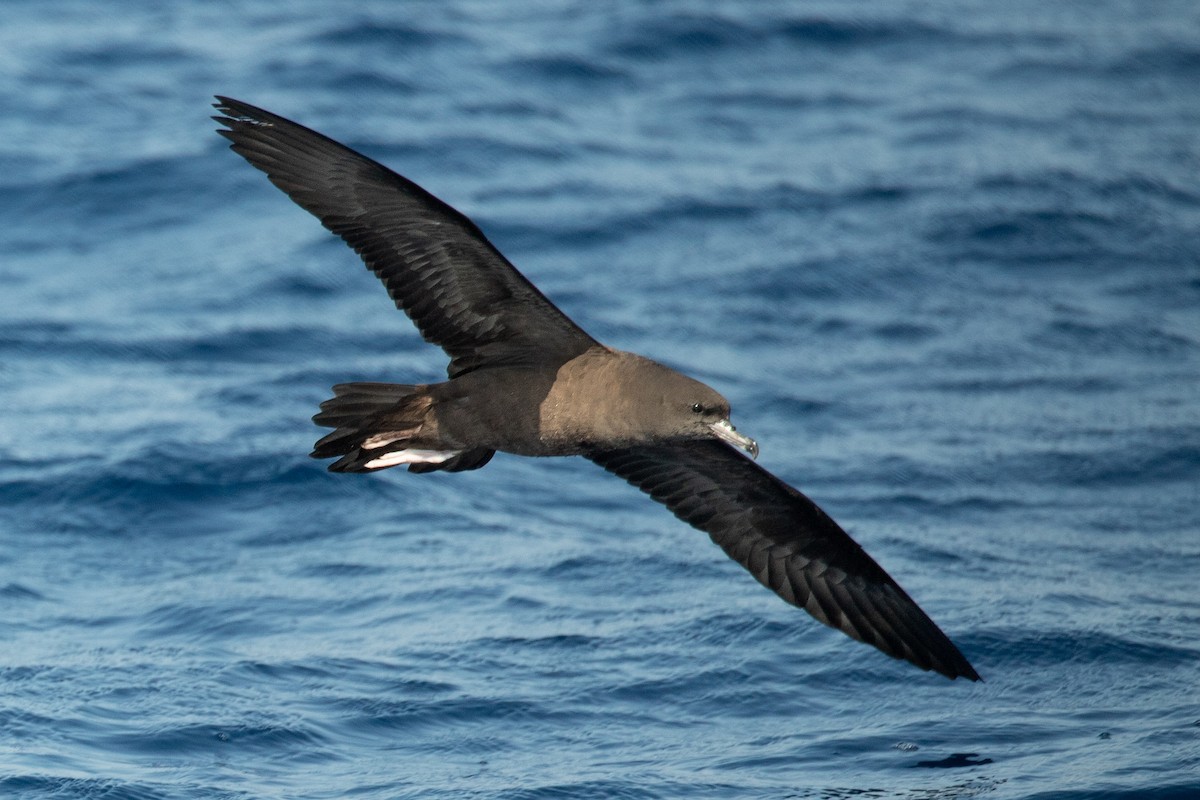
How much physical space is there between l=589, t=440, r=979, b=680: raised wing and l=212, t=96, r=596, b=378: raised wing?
0.95 metres

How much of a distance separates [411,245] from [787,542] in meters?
2.29

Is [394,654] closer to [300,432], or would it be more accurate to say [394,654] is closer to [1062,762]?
[300,432]

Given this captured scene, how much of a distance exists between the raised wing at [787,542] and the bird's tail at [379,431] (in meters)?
1.04

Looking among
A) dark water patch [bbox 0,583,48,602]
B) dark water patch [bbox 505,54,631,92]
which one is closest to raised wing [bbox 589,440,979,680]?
dark water patch [bbox 0,583,48,602]

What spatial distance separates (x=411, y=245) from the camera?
6637 millimetres

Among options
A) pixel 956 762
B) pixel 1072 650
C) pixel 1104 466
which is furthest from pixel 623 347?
pixel 956 762

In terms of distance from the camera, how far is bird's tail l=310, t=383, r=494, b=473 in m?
6.54

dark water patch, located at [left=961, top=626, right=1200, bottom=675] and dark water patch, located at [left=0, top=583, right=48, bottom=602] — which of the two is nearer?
dark water patch, located at [left=961, top=626, right=1200, bottom=675]

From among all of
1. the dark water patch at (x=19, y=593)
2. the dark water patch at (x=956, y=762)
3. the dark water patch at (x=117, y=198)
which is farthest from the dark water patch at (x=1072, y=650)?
the dark water patch at (x=117, y=198)

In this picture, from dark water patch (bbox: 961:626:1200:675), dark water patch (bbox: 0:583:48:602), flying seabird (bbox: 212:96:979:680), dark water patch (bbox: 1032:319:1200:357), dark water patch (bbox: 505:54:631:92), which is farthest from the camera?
dark water patch (bbox: 505:54:631:92)

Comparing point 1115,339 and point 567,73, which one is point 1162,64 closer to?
point 1115,339

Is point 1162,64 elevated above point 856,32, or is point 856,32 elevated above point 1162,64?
point 856,32

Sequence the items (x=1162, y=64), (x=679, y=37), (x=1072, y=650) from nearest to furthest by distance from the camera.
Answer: (x=1072, y=650), (x=679, y=37), (x=1162, y=64)

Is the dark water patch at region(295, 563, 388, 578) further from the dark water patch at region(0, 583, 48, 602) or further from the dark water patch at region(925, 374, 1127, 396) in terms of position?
the dark water patch at region(925, 374, 1127, 396)
